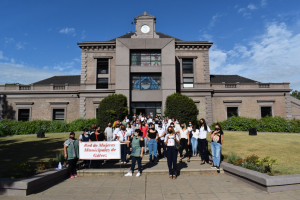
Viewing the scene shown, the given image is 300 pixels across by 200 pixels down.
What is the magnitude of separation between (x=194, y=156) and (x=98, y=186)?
6.18 m

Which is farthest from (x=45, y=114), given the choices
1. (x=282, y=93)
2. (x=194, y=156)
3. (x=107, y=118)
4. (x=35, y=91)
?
(x=282, y=93)

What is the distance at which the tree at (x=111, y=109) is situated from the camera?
66.8 ft

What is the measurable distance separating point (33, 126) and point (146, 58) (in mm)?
16358

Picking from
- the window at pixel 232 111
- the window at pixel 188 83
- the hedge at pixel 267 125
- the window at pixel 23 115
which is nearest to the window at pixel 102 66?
the window at pixel 188 83

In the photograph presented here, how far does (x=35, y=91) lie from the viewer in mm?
29312

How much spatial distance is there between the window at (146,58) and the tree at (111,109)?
7060mm

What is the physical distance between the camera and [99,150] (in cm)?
891

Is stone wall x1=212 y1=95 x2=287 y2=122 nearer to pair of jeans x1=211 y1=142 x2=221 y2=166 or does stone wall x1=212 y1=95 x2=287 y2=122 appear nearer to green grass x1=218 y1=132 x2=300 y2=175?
green grass x1=218 y1=132 x2=300 y2=175

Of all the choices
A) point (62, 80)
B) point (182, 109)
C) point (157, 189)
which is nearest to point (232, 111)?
point (182, 109)

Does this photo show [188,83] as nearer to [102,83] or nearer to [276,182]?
[102,83]

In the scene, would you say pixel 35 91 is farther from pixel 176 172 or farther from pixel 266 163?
pixel 266 163

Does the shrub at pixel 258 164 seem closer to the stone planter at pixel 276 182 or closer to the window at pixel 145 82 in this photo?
the stone planter at pixel 276 182

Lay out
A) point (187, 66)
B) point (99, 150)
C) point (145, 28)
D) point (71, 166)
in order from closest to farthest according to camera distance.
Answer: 1. point (71, 166)
2. point (99, 150)
3. point (145, 28)
4. point (187, 66)

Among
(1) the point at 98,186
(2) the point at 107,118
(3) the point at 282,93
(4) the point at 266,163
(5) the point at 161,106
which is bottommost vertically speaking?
(1) the point at 98,186
